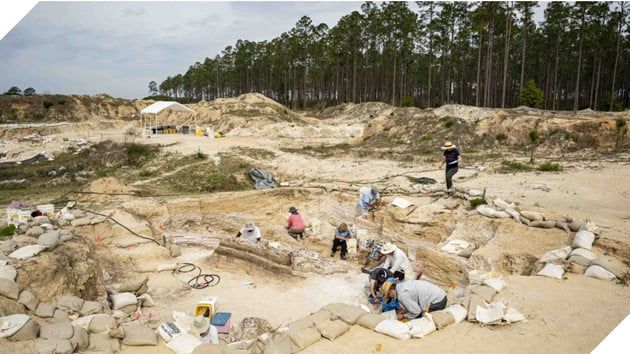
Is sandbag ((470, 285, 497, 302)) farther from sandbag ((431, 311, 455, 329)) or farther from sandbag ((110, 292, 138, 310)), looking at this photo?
sandbag ((110, 292, 138, 310))

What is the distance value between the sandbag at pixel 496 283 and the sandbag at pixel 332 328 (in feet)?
8.44

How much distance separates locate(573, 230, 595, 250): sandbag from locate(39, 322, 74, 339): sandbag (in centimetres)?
881

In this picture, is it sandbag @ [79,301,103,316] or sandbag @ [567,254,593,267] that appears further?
sandbag @ [567,254,593,267]

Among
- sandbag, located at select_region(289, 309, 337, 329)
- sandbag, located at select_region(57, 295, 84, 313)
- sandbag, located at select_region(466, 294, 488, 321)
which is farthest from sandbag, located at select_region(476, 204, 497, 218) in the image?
sandbag, located at select_region(57, 295, 84, 313)

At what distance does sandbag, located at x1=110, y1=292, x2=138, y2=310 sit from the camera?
24.1 feet

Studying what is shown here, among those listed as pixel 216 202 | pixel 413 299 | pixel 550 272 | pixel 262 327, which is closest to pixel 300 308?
pixel 262 327

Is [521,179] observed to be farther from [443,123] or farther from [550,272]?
[443,123]

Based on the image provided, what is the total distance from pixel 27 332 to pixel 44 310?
1174 millimetres

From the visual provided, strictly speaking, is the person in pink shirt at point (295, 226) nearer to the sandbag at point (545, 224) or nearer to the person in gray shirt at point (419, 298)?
the person in gray shirt at point (419, 298)

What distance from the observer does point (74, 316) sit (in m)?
6.58

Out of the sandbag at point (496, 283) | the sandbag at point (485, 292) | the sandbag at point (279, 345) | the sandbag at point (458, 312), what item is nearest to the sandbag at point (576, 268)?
the sandbag at point (496, 283)

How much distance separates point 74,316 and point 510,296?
7.00 meters

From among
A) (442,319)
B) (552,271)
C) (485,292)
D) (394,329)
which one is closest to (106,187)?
(394,329)

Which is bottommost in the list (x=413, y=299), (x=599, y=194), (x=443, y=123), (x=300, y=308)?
(x=300, y=308)
